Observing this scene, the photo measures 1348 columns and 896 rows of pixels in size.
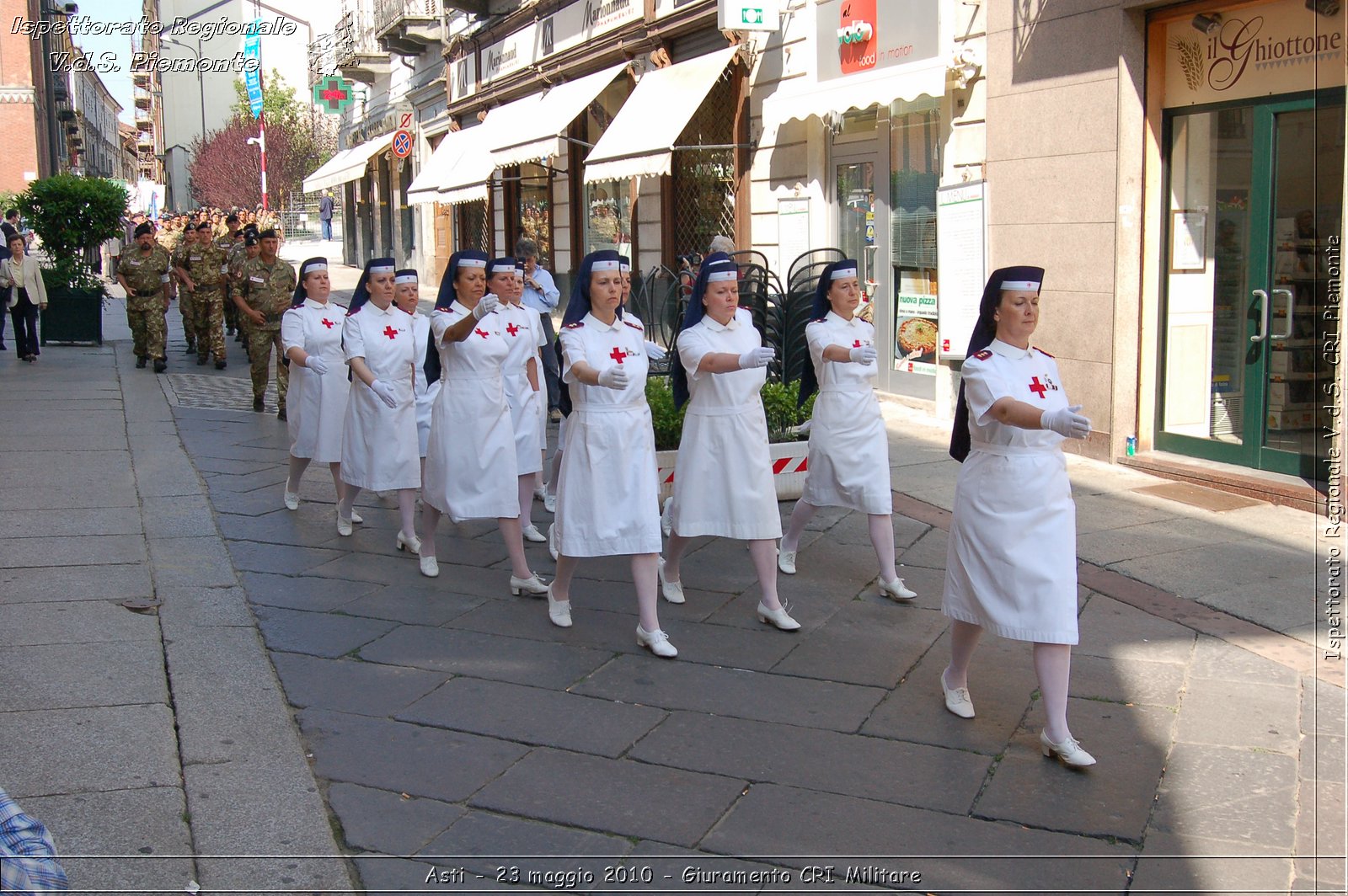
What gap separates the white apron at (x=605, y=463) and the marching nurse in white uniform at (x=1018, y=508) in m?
1.49

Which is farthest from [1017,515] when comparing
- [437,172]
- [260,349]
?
[437,172]

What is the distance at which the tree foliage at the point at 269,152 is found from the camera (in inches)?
2169

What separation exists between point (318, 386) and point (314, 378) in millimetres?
151

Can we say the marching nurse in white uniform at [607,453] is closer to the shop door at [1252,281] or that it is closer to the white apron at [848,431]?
the white apron at [848,431]

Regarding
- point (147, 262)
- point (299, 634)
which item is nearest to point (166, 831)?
point (299, 634)

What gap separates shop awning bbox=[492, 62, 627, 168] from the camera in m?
17.6

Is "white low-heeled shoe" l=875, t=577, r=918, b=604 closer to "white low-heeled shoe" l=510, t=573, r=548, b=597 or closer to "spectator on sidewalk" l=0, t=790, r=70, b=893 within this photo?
"white low-heeled shoe" l=510, t=573, r=548, b=597

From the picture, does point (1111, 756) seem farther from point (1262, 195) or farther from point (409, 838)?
point (1262, 195)

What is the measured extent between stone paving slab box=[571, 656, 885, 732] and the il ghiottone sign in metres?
5.26

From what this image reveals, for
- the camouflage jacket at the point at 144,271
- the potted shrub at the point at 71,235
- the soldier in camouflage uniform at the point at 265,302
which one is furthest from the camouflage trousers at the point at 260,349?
the potted shrub at the point at 71,235

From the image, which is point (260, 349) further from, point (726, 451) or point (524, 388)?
point (726, 451)

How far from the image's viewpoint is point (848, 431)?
20.7ft

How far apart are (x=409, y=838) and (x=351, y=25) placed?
36.4m

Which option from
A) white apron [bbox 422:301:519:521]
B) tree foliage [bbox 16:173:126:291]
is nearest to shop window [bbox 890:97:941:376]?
white apron [bbox 422:301:519:521]
